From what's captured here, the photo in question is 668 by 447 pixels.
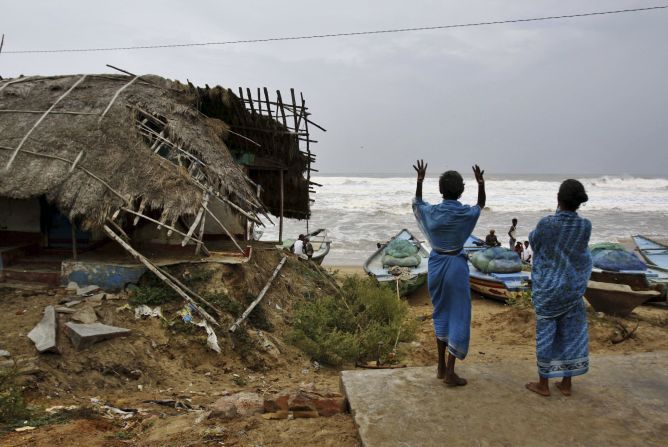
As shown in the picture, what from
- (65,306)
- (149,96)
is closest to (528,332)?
(65,306)

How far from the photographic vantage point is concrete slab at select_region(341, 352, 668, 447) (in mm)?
2654

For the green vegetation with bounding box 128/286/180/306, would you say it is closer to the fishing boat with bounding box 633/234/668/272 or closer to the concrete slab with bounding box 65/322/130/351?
the concrete slab with bounding box 65/322/130/351

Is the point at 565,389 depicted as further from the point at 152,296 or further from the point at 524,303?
the point at 524,303

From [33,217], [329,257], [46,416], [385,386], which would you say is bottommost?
[329,257]

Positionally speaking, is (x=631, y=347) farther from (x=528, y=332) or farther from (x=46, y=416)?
(x=46, y=416)

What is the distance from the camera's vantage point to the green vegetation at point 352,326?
6.39 metres

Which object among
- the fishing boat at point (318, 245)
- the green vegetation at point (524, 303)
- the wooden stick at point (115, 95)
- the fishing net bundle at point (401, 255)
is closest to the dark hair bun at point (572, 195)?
the green vegetation at point (524, 303)

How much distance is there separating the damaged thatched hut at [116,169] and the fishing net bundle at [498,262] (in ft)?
17.4

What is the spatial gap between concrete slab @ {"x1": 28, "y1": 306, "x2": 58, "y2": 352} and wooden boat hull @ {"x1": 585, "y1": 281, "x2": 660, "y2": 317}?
24.3 feet

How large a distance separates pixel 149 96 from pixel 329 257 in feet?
39.1

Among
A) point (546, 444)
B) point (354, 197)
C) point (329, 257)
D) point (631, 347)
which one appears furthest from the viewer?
point (354, 197)

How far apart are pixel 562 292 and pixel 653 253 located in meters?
12.4

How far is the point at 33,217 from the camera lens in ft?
26.2

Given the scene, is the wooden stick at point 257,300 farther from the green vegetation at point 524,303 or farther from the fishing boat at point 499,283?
the fishing boat at point 499,283
